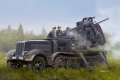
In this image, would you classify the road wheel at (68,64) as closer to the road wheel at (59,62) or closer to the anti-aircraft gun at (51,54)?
the anti-aircraft gun at (51,54)

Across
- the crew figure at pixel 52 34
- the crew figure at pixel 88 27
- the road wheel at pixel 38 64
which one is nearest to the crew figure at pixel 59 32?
the crew figure at pixel 52 34

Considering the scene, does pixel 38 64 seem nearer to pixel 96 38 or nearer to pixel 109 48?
pixel 96 38

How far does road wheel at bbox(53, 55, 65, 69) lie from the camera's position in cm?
1251

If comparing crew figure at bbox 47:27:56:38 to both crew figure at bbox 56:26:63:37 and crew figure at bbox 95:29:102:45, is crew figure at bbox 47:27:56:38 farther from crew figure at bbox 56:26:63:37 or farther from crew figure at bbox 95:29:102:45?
crew figure at bbox 95:29:102:45

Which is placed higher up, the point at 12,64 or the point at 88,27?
the point at 88,27

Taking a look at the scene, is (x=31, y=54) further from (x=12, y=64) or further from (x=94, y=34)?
(x=94, y=34)

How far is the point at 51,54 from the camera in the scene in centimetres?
1293

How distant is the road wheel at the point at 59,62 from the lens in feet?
41.1

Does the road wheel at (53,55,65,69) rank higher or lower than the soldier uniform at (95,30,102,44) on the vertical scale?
lower

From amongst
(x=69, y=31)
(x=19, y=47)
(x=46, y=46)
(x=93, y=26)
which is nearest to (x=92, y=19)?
(x=93, y=26)

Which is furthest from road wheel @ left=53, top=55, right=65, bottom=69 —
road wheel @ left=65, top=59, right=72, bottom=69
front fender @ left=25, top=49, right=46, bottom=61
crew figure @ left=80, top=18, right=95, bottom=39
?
crew figure @ left=80, top=18, right=95, bottom=39

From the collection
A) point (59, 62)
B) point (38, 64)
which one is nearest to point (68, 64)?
point (59, 62)

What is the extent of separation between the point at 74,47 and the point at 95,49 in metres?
2.01

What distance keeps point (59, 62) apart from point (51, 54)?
2.24 ft
